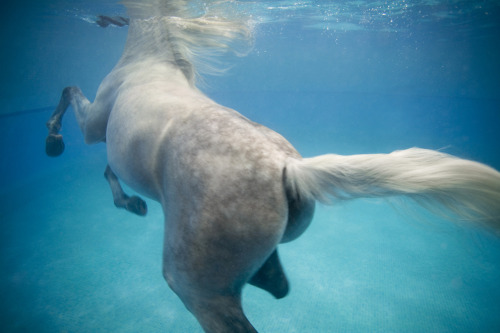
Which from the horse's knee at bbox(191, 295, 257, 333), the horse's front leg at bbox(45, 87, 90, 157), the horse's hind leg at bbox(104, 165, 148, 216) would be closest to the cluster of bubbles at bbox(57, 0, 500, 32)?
the horse's front leg at bbox(45, 87, 90, 157)

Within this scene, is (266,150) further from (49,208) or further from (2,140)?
(2,140)

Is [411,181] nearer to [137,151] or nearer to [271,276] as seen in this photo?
[271,276]

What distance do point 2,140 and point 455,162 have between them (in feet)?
49.4

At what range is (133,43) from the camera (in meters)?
4.33

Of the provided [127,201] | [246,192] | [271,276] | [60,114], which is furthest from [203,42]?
[271,276]

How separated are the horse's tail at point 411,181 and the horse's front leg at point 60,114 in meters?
3.53

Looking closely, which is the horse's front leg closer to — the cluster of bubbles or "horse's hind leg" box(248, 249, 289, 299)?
"horse's hind leg" box(248, 249, 289, 299)

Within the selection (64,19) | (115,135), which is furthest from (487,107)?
(64,19)

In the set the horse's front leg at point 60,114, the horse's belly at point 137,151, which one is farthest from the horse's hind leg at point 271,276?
the horse's front leg at point 60,114

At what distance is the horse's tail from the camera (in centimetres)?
127

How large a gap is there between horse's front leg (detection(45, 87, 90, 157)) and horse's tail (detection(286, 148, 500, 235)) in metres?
3.53

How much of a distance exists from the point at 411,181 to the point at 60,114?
5.26 metres

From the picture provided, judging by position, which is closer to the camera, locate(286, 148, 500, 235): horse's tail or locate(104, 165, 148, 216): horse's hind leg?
locate(286, 148, 500, 235): horse's tail

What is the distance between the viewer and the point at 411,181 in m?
1.35
